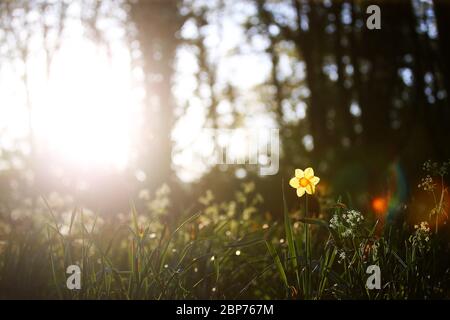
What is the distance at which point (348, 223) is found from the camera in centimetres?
315

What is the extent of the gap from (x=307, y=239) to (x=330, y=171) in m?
8.30

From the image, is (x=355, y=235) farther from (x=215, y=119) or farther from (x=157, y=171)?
(x=215, y=119)

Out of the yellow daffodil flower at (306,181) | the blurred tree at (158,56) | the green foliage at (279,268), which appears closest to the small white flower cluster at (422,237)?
the green foliage at (279,268)

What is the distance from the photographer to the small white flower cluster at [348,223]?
3.01m

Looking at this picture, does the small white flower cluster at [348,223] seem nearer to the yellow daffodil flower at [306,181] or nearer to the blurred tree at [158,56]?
the yellow daffodil flower at [306,181]

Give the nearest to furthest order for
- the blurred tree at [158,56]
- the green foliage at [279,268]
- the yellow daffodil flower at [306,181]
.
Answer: the green foliage at [279,268] < the yellow daffodil flower at [306,181] < the blurred tree at [158,56]

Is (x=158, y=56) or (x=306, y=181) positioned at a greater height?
(x=158, y=56)

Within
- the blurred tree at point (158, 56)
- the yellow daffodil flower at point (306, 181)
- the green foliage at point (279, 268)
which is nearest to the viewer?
the green foliage at point (279, 268)

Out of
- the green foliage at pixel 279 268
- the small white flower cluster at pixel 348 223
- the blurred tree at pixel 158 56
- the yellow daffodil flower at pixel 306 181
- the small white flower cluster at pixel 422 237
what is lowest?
the green foliage at pixel 279 268

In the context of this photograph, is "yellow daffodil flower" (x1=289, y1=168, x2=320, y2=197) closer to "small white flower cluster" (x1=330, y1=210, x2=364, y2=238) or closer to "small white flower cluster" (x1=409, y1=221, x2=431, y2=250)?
"small white flower cluster" (x1=330, y1=210, x2=364, y2=238)

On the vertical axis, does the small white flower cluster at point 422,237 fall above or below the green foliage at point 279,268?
above

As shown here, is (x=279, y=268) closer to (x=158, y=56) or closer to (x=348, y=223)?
(x=348, y=223)

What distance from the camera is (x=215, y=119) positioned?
758 inches

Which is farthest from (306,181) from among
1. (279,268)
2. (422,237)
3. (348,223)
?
(422,237)
